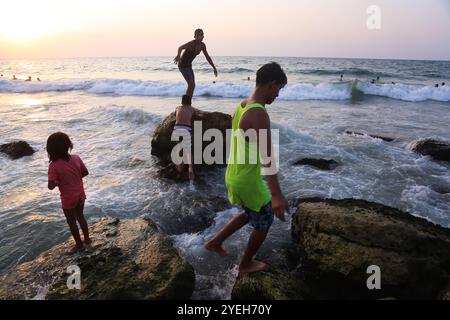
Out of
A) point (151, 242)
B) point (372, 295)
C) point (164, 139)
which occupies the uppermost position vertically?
point (164, 139)

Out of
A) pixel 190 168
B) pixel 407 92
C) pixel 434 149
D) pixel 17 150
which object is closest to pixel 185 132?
pixel 190 168

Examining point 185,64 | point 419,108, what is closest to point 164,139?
point 185,64

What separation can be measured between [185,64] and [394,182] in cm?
556

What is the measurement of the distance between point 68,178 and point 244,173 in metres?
2.31

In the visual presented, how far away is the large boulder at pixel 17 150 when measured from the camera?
892 centimetres

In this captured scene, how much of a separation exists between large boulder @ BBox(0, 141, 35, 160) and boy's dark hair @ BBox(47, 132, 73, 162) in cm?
599

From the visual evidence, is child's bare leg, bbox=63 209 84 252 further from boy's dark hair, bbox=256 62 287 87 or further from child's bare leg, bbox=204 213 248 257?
boy's dark hair, bbox=256 62 287 87

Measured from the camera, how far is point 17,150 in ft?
29.5

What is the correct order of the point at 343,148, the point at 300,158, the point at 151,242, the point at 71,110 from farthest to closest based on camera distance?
the point at 71,110
the point at 343,148
the point at 300,158
the point at 151,242

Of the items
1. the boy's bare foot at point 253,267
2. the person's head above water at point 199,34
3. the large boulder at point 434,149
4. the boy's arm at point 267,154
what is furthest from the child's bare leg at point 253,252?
the large boulder at point 434,149

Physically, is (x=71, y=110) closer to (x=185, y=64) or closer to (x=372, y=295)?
(x=185, y=64)

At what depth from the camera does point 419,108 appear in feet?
61.8

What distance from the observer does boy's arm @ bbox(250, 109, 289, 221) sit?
295cm

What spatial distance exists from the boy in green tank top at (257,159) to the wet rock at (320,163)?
16.6 ft
